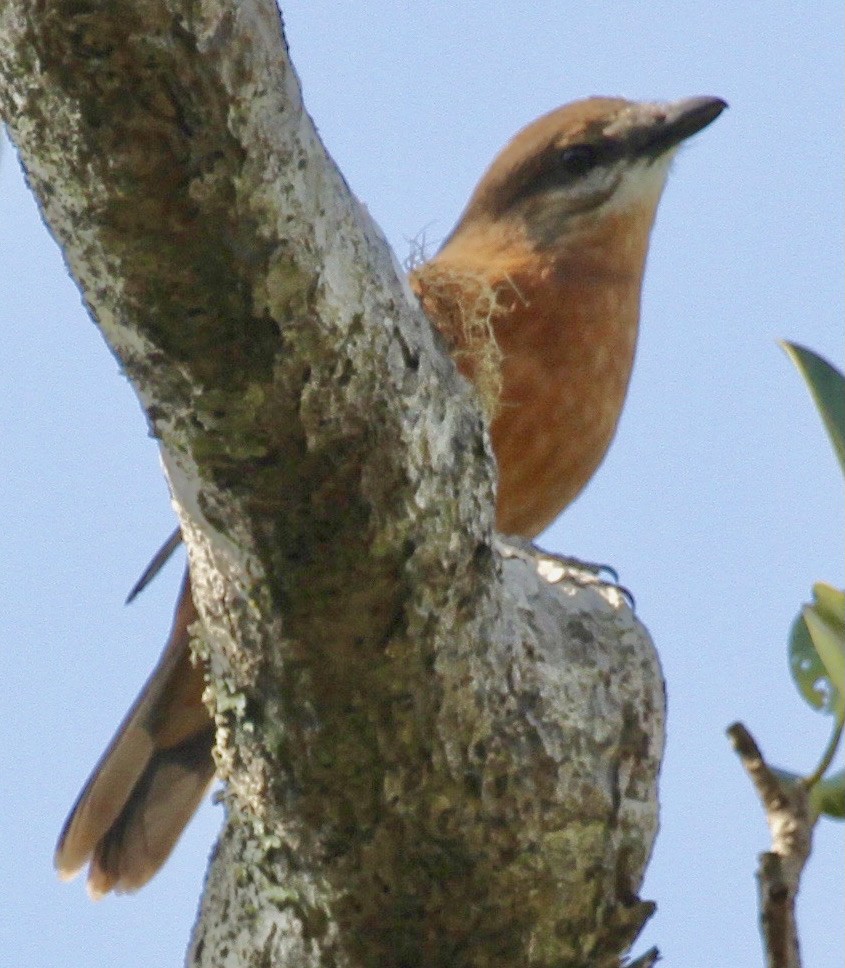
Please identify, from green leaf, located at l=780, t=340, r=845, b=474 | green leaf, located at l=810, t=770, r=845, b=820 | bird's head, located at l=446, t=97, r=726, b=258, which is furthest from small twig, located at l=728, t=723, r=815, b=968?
bird's head, located at l=446, t=97, r=726, b=258

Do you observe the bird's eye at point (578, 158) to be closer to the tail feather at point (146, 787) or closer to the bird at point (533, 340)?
Answer: the bird at point (533, 340)

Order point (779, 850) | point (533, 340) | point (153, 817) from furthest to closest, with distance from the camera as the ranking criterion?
point (153, 817) < point (533, 340) < point (779, 850)

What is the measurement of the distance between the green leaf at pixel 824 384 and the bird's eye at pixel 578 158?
70.5 inches

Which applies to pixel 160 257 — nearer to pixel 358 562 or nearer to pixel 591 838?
pixel 358 562

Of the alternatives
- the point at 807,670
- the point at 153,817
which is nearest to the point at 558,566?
the point at 807,670

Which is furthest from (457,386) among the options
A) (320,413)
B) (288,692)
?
(288,692)

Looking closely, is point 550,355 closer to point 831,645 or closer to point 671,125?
point 671,125

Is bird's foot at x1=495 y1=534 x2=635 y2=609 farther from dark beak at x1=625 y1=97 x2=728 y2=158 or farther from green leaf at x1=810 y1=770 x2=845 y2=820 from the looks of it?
dark beak at x1=625 y1=97 x2=728 y2=158

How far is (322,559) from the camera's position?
2.50 m

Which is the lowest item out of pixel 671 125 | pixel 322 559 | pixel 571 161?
pixel 322 559

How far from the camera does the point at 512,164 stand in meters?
4.67

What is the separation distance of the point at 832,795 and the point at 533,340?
163 centimetres

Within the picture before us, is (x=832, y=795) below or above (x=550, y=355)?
below

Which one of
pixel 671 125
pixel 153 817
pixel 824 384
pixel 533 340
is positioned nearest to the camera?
pixel 824 384
